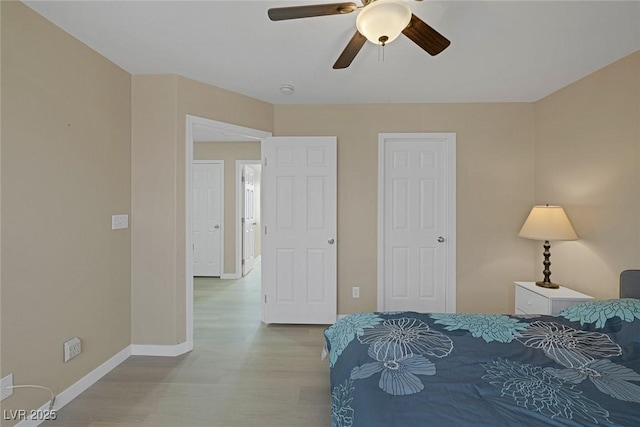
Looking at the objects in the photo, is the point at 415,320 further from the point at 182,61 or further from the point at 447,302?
the point at 182,61

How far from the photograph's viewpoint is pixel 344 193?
3.17 m

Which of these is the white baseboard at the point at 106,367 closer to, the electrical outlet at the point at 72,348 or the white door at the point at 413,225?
the electrical outlet at the point at 72,348

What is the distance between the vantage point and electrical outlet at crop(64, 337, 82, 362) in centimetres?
186

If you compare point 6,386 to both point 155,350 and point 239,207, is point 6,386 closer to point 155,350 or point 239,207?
point 155,350

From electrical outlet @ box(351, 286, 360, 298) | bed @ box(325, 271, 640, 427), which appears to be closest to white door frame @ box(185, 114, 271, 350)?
bed @ box(325, 271, 640, 427)

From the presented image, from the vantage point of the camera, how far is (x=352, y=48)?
1.58 metres

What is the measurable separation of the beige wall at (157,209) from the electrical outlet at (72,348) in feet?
1.72

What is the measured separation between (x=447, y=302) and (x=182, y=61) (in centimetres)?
351

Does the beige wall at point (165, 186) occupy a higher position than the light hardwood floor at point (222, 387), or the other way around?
the beige wall at point (165, 186)

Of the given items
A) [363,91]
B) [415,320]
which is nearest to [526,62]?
[363,91]

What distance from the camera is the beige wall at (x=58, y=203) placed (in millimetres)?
1554

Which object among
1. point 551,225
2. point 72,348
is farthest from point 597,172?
point 72,348

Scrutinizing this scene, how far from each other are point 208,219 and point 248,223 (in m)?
0.80

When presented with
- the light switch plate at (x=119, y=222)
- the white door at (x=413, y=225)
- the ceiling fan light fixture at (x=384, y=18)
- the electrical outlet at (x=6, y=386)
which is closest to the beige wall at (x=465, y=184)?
the white door at (x=413, y=225)
